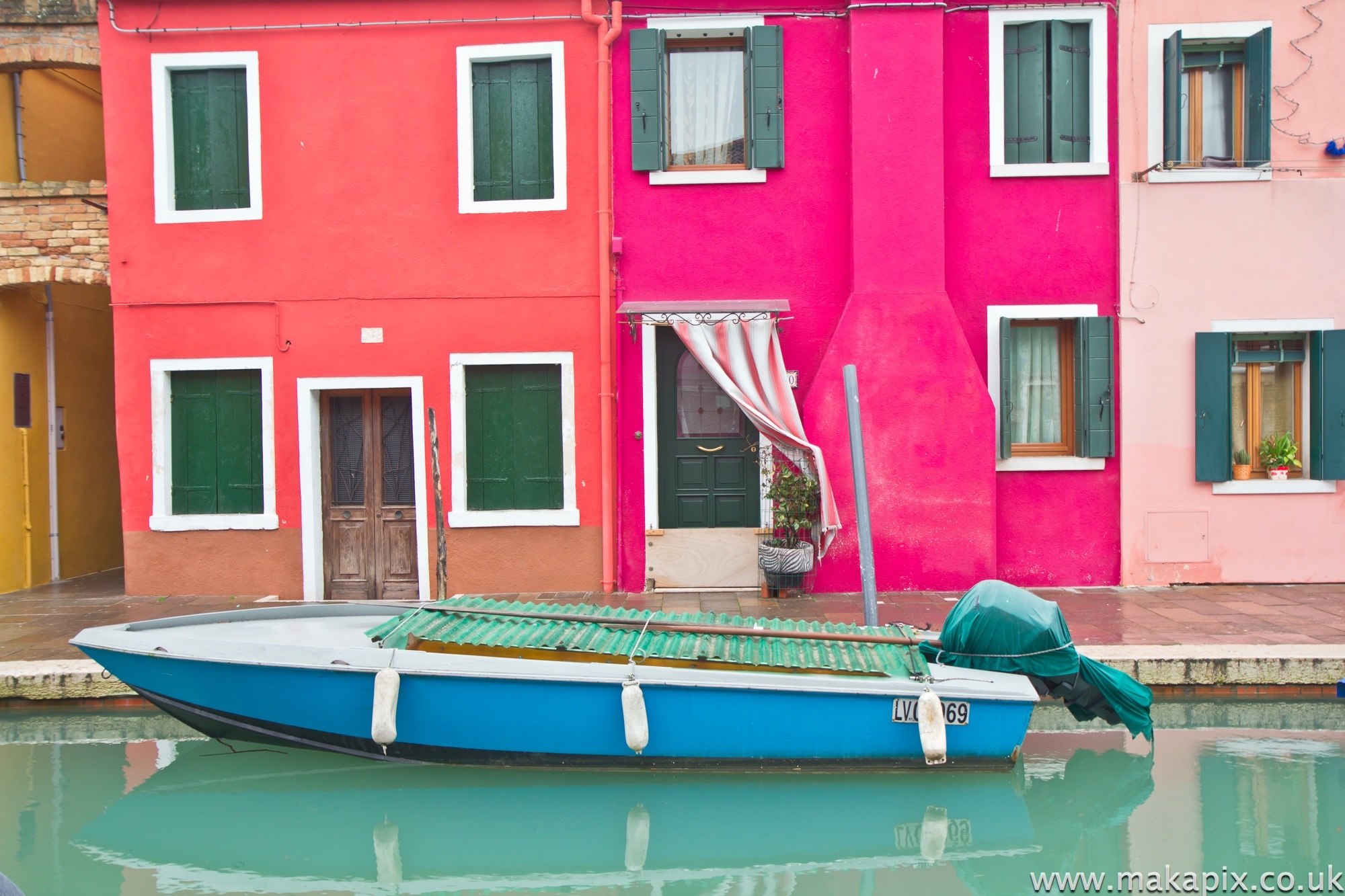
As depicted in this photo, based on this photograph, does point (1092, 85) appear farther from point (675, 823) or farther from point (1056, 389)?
point (675, 823)

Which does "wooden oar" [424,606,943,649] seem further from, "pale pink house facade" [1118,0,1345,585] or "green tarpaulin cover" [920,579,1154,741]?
"pale pink house facade" [1118,0,1345,585]

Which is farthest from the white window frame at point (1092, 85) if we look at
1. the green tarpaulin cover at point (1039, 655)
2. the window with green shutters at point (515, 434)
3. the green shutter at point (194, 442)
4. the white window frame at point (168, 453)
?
the green shutter at point (194, 442)

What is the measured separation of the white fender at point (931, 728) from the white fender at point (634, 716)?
1426 millimetres

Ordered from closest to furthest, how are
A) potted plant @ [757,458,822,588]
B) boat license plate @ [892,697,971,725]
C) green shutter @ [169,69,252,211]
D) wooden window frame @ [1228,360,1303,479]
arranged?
1. boat license plate @ [892,697,971,725]
2. potted plant @ [757,458,822,588]
3. wooden window frame @ [1228,360,1303,479]
4. green shutter @ [169,69,252,211]

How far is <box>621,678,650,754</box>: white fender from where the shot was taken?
5090 mm

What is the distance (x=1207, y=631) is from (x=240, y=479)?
8271 millimetres

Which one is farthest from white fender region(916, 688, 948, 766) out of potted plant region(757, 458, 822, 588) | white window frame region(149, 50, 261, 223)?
white window frame region(149, 50, 261, 223)

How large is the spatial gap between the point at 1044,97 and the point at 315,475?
7.55 metres

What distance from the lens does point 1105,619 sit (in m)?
7.55

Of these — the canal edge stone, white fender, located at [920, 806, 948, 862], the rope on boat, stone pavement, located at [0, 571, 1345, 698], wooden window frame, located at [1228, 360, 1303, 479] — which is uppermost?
wooden window frame, located at [1228, 360, 1303, 479]

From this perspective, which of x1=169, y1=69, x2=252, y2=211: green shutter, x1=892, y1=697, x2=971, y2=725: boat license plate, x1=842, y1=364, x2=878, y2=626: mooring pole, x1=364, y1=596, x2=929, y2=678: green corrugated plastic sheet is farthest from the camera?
x1=169, y1=69, x2=252, y2=211: green shutter

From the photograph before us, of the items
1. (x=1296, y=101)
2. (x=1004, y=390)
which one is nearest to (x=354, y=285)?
(x=1004, y=390)

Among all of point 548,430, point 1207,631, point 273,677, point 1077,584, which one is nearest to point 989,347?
point 1077,584

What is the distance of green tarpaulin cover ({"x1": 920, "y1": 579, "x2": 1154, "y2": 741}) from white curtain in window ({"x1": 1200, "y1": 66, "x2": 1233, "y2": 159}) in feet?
19.3
